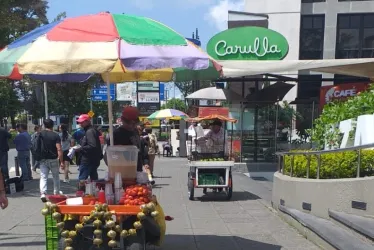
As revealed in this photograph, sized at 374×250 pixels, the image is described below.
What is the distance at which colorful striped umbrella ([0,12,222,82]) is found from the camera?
160 inches

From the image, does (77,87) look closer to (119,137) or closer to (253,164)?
(253,164)

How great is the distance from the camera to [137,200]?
4.62 metres

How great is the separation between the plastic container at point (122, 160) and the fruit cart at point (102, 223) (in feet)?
1.52

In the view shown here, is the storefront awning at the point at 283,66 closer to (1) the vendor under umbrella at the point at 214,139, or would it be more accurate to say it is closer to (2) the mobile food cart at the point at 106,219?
(1) the vendor under umbrella at the point at 214,139

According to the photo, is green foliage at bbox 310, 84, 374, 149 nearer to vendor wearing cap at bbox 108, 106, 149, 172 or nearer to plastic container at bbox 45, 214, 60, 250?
vendor wearing cap at bbox 108, 106, 149, 172

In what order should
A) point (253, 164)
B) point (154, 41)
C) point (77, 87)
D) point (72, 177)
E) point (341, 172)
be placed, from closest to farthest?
point (154, 41), point (341, 172), point (72, 177), point (253, 164), point (77, 87)

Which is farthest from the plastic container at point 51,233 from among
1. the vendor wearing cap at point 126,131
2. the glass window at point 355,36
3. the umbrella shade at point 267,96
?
the glass window at point 355,36

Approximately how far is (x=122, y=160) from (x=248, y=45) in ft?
29.0

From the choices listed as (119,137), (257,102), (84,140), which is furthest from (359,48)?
(119,137)

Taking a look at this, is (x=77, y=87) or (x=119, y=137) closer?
(x=119, y=137)

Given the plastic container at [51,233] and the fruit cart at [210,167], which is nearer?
the plastic container at [51,233]

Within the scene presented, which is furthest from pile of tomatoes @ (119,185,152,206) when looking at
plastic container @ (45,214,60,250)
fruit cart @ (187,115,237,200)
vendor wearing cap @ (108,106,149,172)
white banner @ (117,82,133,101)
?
white banner @ (117,82,133,101)

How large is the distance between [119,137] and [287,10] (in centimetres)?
2581

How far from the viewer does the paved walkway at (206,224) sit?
611cm
